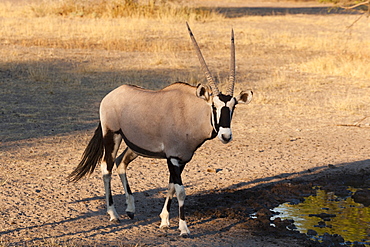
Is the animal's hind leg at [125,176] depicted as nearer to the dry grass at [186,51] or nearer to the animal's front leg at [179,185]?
the animal's front leg at [179,185]

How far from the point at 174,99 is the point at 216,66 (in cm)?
1099

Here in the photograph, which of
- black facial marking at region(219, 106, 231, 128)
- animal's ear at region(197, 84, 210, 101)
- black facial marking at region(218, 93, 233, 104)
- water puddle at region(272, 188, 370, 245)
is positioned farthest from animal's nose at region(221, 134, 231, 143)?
water puddle at region(272, 188, 370, 245)

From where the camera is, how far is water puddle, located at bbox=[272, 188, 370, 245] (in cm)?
638

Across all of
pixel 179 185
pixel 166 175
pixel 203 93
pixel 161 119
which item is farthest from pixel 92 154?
pixel 203 93

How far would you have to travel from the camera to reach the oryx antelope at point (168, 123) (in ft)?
19.2

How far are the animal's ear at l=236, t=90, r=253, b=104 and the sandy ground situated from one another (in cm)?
139

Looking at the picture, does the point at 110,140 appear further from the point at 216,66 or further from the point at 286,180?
the point at 216,66

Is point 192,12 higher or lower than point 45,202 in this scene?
higher

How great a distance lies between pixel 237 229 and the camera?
6355mm

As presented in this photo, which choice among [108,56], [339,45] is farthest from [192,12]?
[108,56]

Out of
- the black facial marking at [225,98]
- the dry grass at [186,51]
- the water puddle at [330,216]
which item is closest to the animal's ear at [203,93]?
the black facial marking at [225,98]

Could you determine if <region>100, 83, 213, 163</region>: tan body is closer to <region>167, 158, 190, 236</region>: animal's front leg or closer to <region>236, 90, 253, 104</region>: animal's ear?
<region>167, 158, 190, 236</region>: animal's front leg

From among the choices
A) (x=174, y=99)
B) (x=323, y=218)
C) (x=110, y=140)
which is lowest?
(x=323, y=218)

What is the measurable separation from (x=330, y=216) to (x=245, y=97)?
198 cm
